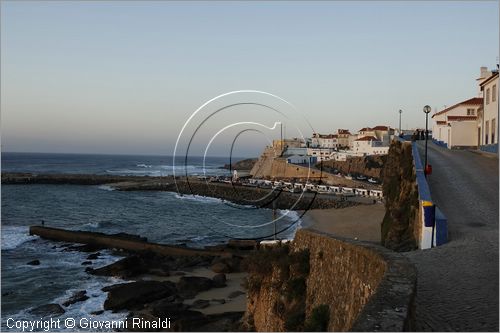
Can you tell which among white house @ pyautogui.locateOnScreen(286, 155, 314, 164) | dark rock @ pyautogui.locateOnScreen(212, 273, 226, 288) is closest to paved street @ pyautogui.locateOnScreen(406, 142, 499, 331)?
dark rock @ pyautogui.locateOnScreen(212, 273, 226, 288)

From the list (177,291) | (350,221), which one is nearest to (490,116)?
(350,221)

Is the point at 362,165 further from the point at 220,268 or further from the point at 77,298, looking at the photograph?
the point at 77,298

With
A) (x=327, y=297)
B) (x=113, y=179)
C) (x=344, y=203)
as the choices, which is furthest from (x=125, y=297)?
(x=113, y=179)

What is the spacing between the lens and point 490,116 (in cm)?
2362

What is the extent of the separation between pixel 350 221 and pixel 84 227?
77.1ft

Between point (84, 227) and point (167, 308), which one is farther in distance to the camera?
point (84, 227)

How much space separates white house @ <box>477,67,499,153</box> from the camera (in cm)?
2241

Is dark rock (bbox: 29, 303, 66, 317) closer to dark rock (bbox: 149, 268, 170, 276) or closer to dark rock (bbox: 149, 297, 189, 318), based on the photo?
dark rock (bbox: 149, 297, 189, 318)

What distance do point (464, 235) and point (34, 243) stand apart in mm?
30867

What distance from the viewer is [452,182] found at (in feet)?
48.2

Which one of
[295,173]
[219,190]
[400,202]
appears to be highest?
[400,202]

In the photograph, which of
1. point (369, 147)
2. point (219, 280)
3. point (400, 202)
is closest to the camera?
point (400, 202)

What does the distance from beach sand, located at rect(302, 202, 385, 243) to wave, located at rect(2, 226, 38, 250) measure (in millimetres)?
21408

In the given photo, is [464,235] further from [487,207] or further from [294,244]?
[294,244]
